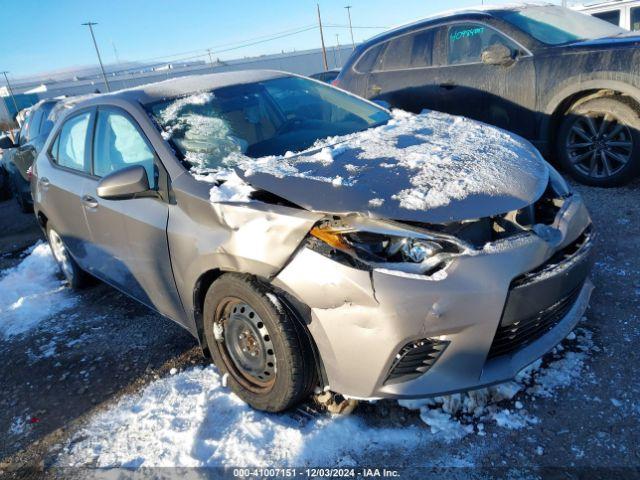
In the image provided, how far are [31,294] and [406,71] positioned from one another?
4.53 meters

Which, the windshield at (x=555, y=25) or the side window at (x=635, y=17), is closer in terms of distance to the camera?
the windshield at (x=555, y=25)

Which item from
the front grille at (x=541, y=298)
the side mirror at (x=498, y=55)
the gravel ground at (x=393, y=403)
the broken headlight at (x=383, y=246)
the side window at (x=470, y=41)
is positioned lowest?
the gravel ground at (x=393, y=403)

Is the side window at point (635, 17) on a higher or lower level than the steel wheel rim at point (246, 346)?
higher

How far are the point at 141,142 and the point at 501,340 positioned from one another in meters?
2.17

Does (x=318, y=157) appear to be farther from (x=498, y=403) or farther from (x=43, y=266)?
(x=43, y=266)

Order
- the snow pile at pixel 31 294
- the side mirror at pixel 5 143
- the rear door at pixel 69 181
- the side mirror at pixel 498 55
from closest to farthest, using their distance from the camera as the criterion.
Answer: the rear door at pixel 69 181, the snow pile at pixel 31 294, the side mirror at pixel 498 55, the side mirror at pixel 5 143

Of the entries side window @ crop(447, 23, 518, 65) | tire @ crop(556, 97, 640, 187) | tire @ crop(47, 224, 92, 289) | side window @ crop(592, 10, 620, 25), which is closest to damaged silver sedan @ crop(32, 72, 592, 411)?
tire @ crop(47, 224, 92, 289)

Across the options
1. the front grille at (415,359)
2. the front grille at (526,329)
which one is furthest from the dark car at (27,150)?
the front grille at (526,329)

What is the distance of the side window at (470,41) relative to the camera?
4.71m

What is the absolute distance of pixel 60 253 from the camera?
170 inches

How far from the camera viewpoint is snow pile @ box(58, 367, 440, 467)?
2021mm

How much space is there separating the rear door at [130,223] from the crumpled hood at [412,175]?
1.91 ft

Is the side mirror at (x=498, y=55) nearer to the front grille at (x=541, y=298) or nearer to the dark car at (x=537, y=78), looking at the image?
the dark car at (x=537, y=78)

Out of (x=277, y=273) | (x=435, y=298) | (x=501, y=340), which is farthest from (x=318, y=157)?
(x=501, y=340)
